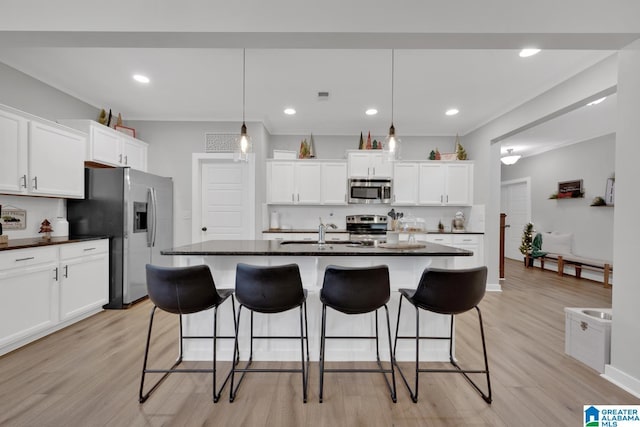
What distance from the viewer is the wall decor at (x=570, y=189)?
5.90m

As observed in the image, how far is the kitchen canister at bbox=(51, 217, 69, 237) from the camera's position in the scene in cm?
335

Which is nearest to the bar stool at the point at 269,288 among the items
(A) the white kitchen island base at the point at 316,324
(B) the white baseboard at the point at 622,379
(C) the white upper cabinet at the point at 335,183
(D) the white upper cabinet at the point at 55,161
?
(A) the white kitchen island base at the point at 316,324

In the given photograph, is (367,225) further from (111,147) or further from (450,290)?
(111,147)

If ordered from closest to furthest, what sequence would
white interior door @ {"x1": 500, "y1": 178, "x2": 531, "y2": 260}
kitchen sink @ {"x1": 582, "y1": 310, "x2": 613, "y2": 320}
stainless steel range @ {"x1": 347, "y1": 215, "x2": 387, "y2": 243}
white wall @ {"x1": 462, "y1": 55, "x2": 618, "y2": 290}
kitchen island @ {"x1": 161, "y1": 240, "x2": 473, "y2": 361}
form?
kitchen island @ {"x1": 161, "y1": 240, "x2": 473, "y2": 361}, kitchen sink @ {"x1": 582, "y1": 310, "x2": 613, "y2": 320}, white wall @ {"x1": 462, "y1": 55, "x2": 618, "y2": 290}, stainless steel range @ {"x1": 347, "y1": 215, "x2": 387, "y2": 243}, white interior door @ {"x1": 500, "y1": 178, "x2": 531, "y2": 260}

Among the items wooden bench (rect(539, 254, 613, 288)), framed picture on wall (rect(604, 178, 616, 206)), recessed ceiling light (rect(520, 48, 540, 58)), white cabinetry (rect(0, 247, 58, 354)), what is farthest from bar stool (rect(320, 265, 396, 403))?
framed picture on wall (rect(604, 178, 616, 206))

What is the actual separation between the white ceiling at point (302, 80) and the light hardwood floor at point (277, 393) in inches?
109

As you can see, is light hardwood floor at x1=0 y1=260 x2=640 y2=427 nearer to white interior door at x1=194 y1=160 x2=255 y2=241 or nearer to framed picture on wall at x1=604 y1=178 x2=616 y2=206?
white interior door at x1=194 y1=160 x2=255 y2=241

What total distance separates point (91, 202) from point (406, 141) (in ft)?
16.5

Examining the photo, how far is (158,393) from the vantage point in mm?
1962

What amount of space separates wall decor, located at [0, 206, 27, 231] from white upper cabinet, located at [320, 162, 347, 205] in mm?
3791

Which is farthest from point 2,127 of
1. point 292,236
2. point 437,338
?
point 437,338

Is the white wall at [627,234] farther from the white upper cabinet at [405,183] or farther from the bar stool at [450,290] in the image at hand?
the white upper cabinet at [405,183]

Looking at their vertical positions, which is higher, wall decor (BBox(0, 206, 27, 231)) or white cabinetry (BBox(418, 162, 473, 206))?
white cabinetry (BBox(418, 162, 473, 206))

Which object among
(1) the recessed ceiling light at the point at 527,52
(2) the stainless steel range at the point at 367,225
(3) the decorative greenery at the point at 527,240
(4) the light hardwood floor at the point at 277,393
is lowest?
(4) the light hardwood floor at the point at 277,393
